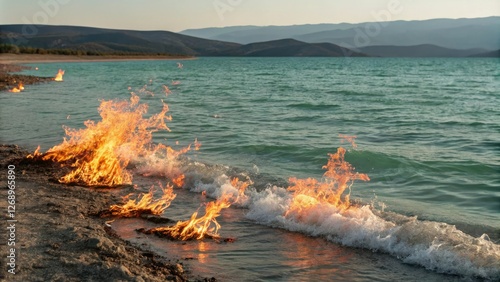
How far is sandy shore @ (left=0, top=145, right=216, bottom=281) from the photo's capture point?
20.6 ft

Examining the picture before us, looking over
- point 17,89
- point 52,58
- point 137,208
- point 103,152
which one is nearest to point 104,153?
point 103,152

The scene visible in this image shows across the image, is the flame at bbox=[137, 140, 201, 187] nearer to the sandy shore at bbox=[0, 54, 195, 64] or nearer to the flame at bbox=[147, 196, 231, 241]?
the flame at bbox=[147, 196, 231, 241]

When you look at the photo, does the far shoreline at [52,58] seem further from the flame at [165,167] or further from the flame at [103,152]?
the flame at [165,167]

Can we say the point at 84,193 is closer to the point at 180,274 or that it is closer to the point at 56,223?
the point at 56,223

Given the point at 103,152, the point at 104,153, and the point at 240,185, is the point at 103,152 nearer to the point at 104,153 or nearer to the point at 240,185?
the point at 104,153

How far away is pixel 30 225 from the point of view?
25.7 feet

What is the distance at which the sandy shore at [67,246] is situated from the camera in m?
6.29

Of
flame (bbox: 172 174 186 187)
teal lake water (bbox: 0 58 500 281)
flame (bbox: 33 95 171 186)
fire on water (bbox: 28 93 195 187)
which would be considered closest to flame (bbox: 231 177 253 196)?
teal lake water (bbox: 0 58 500 281)

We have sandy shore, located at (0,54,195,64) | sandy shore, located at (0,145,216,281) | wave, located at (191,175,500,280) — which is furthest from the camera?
sandy shore, located at (0,54,195,64)

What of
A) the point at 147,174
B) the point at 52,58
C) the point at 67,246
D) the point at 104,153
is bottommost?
the point at 147,174

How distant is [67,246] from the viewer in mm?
7062

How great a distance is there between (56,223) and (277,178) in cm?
558

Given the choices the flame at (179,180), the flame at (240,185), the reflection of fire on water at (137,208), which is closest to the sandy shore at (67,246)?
the reflection of fire on water at (137,208)

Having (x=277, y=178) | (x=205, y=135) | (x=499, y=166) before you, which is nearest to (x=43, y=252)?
(x=277, y=178)
